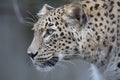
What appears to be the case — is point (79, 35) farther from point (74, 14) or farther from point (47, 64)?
point (47, 64)

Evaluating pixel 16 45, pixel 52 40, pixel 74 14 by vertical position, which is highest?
pixel 16 45

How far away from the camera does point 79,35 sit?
8.62 m

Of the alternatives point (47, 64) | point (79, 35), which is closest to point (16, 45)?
point (47, 64)

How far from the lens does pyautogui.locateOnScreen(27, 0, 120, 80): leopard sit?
855 cm

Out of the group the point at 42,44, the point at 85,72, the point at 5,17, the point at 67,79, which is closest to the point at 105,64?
the point at 42,44

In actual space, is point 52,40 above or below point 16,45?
below

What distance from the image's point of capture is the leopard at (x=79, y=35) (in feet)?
28.0

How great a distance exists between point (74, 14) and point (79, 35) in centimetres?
29

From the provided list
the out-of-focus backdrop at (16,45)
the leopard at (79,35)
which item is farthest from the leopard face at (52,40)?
the out-of-focus backdrop at (16,45)

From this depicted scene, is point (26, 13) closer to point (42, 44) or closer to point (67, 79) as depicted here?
point (67, 79)

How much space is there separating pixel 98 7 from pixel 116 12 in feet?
0.85

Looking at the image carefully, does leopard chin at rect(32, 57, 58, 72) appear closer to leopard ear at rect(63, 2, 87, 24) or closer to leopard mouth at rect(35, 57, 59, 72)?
leopard mouth at rect(35, 57, 59, 72)

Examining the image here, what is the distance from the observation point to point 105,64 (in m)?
8.91

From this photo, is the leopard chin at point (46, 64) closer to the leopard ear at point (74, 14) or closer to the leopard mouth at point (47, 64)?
the leopard mouth at point (47, 64)
